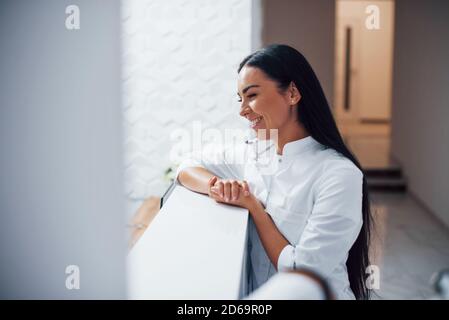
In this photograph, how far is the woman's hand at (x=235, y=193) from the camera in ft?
4.36

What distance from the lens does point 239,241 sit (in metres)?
1.12

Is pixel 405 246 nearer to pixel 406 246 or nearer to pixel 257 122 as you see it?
pixel 406 246

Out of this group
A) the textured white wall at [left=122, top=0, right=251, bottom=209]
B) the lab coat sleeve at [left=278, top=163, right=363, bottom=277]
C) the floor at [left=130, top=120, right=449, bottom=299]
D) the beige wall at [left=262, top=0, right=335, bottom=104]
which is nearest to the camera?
the lab coat sleeve at [left=278, top=163, right=363, bottom=277]

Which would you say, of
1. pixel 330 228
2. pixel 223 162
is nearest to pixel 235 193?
pixel 330 228

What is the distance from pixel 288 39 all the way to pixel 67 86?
17.0 ft

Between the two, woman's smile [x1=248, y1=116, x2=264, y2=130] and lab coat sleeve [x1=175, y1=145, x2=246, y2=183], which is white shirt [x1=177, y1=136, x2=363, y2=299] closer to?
lab coat sleeve [x1=175, y1=145, x2=246, y2=183]

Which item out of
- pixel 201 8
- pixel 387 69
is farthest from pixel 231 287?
pixel 387 69

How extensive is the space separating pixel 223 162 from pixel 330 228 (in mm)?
481

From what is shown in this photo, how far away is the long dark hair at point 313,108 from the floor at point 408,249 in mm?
1261

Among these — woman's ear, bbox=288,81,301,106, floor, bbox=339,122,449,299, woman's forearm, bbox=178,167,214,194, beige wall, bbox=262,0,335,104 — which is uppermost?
beige wall, bbox=262,0,335,104

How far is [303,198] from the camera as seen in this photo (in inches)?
55.2

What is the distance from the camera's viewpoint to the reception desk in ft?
2.98

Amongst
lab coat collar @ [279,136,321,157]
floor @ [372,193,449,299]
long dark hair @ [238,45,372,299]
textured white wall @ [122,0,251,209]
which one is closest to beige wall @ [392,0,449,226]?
floor @ [372,193,449,299]

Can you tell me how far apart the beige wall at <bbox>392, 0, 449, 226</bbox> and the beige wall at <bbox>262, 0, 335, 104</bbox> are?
88 cm
